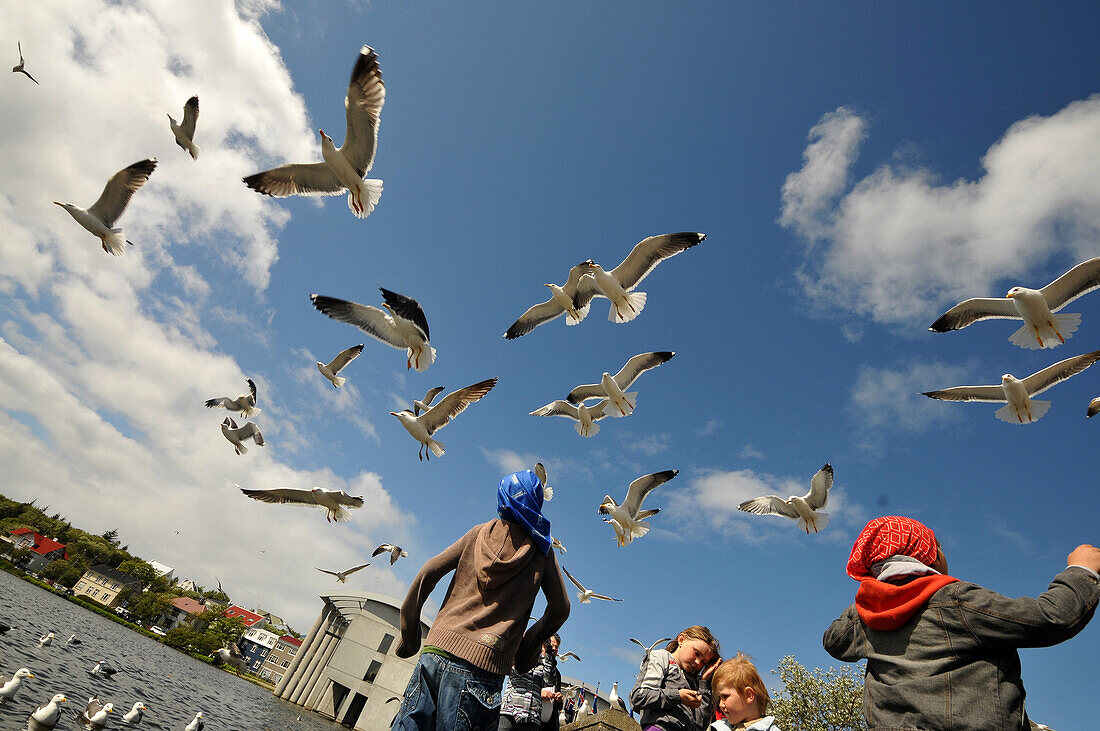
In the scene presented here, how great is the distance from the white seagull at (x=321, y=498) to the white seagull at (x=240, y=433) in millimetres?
2909

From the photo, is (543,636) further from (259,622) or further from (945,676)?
(259,622)

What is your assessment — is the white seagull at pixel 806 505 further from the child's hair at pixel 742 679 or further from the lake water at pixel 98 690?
the lake water at pixel 98 690

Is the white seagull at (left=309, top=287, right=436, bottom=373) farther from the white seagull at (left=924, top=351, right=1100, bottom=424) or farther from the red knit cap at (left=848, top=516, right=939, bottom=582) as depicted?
the white seagull at (left=924, top=351, right=1100, bottom=424)

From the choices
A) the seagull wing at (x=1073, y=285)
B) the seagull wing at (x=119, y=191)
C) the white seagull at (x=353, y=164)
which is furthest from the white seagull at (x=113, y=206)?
the seagull wing at (x=1073, y=285)

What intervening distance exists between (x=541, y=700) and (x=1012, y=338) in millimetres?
7437

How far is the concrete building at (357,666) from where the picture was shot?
24844mm

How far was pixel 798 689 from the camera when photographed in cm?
2350

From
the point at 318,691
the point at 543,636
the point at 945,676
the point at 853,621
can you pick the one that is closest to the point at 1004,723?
the point at 945,676

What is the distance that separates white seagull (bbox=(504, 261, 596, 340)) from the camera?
386 inches

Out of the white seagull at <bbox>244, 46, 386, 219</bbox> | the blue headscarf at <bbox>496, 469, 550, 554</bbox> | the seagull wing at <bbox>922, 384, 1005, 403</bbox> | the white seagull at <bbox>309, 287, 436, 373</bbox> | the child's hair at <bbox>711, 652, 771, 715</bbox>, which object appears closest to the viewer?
the blue headscarf at <bbox>496, 469, 550, 554</bbox>

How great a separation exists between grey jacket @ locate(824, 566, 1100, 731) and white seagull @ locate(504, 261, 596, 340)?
25.9ft

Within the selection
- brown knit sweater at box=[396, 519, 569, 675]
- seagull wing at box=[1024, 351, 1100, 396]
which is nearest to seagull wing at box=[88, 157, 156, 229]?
brown knit sweater at box=[396, 519, 569, 675]

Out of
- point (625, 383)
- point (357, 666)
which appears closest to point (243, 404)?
point (625, 383)

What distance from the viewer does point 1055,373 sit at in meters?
7.69
